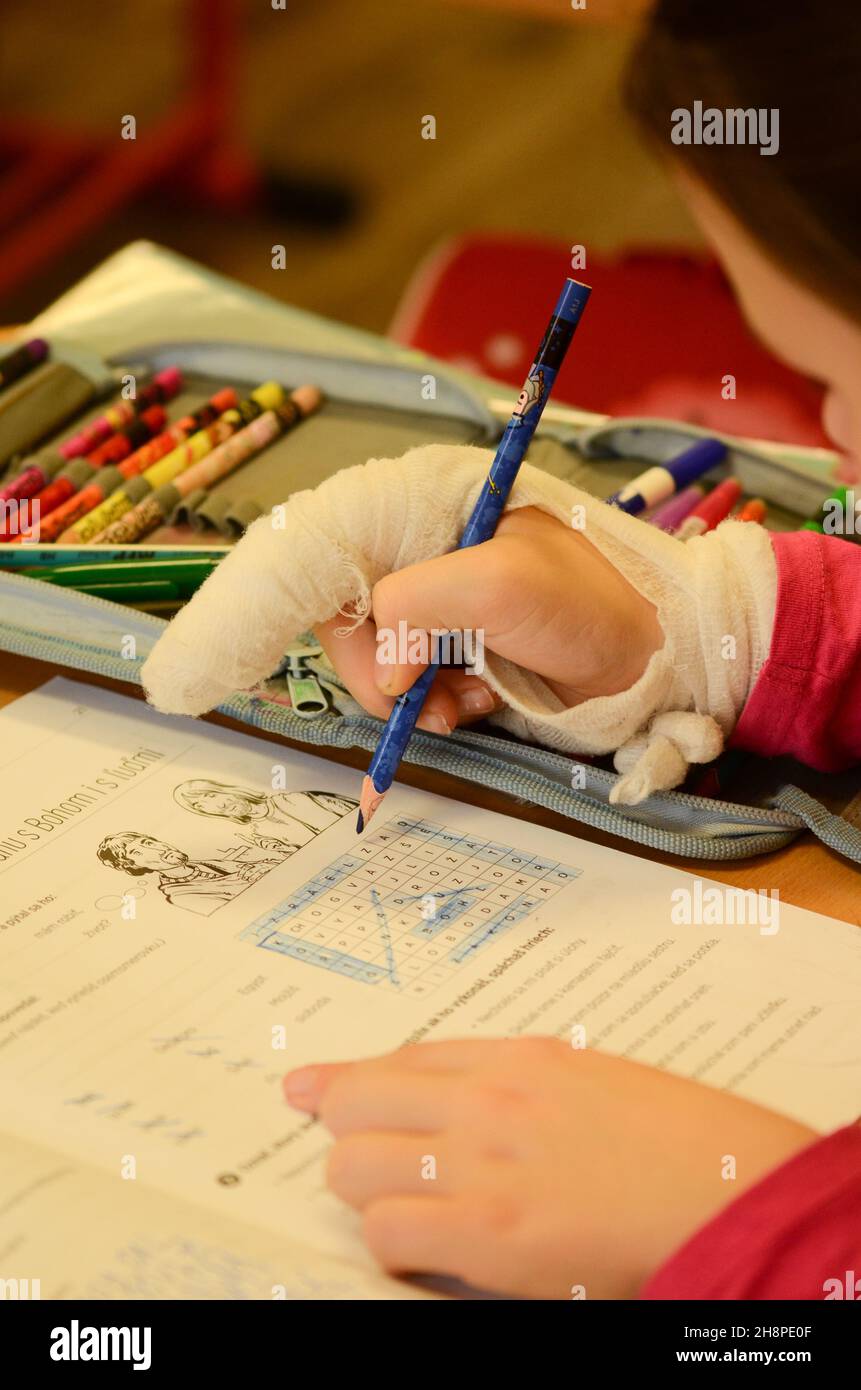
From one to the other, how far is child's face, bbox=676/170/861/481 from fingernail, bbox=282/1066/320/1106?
0.28m

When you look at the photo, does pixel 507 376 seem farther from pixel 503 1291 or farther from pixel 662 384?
pixel 503 1291

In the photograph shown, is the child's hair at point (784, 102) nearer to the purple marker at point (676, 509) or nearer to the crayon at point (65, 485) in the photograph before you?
the purple marker at point (676, 509)

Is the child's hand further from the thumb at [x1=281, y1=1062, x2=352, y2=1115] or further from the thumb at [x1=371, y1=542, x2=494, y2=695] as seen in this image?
the thumb at [x1=371, y1=542, x2=494, y2=695]

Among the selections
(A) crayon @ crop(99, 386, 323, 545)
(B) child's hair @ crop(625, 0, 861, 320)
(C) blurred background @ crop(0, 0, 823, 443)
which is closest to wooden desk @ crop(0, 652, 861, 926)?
(A) crayon @ crop(99, 386, 323, 545)

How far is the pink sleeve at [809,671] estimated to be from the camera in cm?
66

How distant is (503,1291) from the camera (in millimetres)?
462

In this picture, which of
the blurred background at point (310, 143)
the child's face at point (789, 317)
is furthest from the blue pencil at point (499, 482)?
the blurred background at point (310, 143)

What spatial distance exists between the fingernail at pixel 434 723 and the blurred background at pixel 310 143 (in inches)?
57.3

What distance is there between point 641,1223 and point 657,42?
0.34 m

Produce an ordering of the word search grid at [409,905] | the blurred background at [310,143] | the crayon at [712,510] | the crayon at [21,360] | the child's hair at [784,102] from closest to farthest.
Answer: the child's hair at [784,102] < the word search grid at [409,905] < the crayon at [712,510] < the crayon at [21,360] < the blurred background at [310,143]

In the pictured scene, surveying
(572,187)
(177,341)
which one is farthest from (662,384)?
(572,187)

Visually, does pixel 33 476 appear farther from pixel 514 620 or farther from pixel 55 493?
pixel 514 620

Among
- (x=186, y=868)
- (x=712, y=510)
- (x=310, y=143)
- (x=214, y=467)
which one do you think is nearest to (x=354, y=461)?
(x=214, y=467)

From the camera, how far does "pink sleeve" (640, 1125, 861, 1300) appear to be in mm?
443
